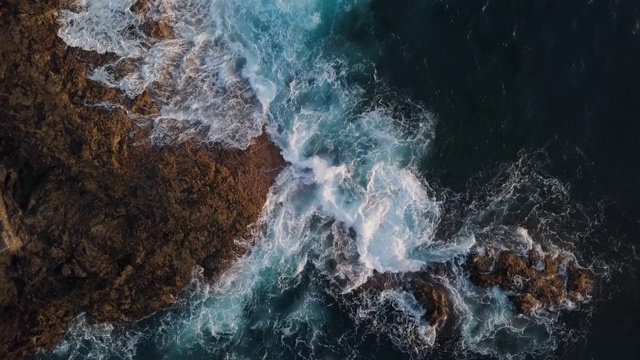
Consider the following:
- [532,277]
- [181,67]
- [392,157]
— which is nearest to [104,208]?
[181,67]

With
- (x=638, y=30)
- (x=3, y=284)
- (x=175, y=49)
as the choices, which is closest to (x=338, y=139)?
(x=175, y=49)

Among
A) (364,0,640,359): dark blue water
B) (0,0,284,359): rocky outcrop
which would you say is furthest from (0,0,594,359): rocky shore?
(364,0,640,359): dark blue water

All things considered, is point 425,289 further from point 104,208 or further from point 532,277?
point 104,208

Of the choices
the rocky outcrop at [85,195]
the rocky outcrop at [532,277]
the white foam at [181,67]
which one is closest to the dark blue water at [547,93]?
the rocky outcrop at [532,277]

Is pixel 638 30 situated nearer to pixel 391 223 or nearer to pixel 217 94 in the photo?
pixel 391 223

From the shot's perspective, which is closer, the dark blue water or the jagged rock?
the dark blue water

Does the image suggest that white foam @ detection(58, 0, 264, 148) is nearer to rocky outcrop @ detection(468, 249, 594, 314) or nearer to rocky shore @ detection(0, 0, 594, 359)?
rocky shore @ detection(0, 0, 594, 359)

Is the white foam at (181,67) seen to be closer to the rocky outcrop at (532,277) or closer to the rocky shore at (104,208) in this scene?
the rocky shore at (104,208)
